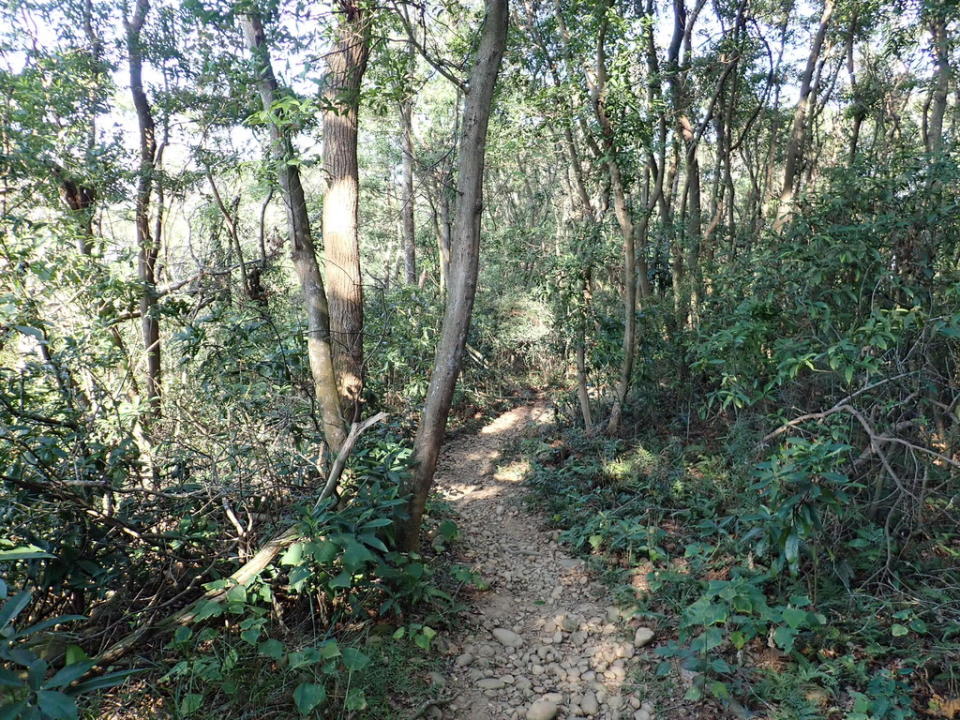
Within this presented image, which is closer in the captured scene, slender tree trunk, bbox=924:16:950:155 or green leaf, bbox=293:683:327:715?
green leaf, bbox=293:683:327:715

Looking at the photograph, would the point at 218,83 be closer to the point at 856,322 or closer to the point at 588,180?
the point at 588,180

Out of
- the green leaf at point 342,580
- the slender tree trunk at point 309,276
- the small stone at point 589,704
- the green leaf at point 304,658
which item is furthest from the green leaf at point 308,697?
the slender tree trunk at point 309,276

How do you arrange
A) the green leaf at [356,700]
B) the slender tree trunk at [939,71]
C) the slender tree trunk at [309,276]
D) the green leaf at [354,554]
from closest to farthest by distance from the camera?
the green leaf at [356,700] < the green leaf at [354,554] < the slender tree trunk at [309,276] < the slender tree trunk at [939,71]

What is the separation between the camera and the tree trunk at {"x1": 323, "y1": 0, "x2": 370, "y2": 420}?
4.51 metres

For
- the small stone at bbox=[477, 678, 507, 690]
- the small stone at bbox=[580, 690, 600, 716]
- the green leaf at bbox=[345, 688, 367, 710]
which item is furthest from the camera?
the small stone at bbox=[477, 678, 507, 690]

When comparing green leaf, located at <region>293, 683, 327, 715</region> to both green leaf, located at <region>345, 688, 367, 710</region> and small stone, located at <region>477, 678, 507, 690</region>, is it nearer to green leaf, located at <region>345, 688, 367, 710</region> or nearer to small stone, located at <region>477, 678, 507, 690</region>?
green leaf, located at <region>345, 688, 367, 710</region>

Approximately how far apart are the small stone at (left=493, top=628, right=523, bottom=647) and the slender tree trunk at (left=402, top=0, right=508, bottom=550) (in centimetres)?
89

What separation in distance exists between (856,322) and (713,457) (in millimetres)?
2246

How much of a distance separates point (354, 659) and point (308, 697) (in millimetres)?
338

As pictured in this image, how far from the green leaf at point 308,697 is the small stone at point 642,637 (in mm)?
2199

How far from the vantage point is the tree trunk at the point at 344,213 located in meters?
4.51

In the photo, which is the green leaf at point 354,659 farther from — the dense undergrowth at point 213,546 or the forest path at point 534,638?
the forest path at point 534,638

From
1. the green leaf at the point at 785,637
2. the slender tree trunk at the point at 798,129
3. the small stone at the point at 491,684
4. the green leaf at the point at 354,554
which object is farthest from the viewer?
the slender tree trunk at the point at 798,129

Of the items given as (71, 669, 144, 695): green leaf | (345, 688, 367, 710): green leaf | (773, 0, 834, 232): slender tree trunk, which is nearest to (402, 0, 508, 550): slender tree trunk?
(345, 688, 367, 710): green leaf
